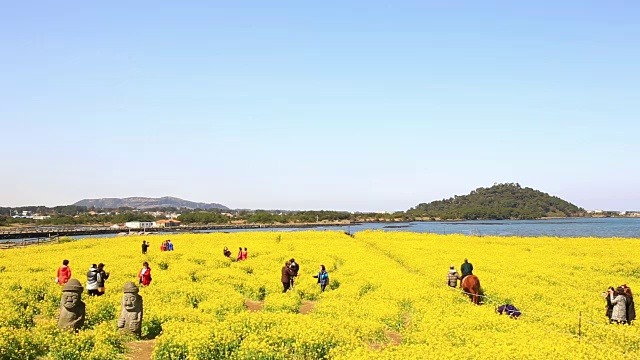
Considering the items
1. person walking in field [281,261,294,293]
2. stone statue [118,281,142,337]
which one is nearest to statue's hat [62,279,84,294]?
stone statue [118,281,142,337]

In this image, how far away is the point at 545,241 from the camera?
61688 millimetres

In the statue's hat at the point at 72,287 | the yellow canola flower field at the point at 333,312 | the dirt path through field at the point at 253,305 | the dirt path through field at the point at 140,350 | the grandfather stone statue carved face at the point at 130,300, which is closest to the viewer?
the yellow canola flower field at the point at 333,312

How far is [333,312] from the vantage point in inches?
774

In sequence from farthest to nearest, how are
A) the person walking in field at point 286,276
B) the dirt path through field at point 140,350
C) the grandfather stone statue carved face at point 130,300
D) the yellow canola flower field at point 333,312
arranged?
the person walking in field at point 286,276, the grandfather stone statue carved face at point 130,300, the dirt path through field at point 140,350, the yellow canola flower field at point 333,312

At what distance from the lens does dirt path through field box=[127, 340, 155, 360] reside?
15.1 meters

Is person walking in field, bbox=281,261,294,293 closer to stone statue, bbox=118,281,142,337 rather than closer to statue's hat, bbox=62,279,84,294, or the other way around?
stone statue, bbox=118,281,142,337

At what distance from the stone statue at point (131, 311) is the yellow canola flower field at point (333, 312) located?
1.15 ft

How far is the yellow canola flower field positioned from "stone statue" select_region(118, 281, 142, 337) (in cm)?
35

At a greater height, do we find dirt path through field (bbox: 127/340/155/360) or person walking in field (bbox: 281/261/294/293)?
person walking in field (bbox: 281/261/294/293)

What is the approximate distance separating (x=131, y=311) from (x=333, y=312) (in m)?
7.24

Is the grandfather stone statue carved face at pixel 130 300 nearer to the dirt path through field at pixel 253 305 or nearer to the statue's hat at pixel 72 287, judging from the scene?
the statue's hat at pixel 72 287

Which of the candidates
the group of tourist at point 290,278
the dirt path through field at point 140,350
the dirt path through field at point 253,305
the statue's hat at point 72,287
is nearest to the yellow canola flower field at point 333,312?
the dirt path through field at point 253,305

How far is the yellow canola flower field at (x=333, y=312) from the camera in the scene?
13977mm

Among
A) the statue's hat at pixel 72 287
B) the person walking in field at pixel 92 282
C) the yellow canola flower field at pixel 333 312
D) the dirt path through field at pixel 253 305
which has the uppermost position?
the statue's hat at pixel 72 287
